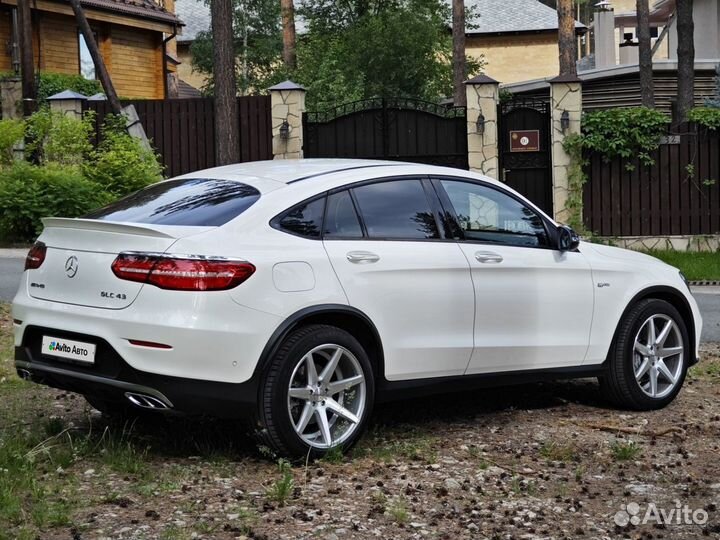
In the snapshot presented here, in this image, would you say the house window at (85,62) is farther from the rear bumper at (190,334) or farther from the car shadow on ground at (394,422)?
the rear bumper at (190,334)

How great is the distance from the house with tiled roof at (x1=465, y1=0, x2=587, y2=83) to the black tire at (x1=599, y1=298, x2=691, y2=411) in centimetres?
4620

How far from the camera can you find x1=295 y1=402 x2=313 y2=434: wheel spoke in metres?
5.83

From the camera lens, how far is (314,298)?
584cm

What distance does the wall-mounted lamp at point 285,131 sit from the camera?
21.5 meters

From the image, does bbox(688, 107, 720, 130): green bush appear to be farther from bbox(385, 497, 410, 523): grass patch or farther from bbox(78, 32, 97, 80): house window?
Result: bbox(78, 32, 97, 80): house window

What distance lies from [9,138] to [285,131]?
487cm

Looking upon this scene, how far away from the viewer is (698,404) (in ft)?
26.0

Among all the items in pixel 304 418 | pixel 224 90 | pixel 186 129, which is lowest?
pixel 304 418

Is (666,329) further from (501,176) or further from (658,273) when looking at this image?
(501,176)

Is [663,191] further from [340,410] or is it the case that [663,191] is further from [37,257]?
[37,257]

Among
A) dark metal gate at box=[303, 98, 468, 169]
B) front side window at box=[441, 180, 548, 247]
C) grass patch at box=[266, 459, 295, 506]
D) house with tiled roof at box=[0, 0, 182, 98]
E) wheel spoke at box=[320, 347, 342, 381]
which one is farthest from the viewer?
house with tiled roof at box=[0, 0, 182, 98]

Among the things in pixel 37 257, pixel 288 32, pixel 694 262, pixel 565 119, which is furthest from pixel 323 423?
pixel 288 32

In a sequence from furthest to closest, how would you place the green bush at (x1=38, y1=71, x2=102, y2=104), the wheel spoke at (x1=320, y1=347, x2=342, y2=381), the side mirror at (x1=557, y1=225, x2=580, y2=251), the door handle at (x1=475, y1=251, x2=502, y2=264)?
the green bush at (x1=38, y1=71, x2=102, y2=104), the side mirror at (x1=557, y1=225, x2=580, y2=251), the door handle at (x1=475, y1=251, x2=502, y2=264), the wheel spoke at (x1=320, y1=347, x2=342, y2=381)

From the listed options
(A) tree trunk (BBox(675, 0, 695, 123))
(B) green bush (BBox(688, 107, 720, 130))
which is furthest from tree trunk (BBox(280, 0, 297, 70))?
(B) green bush (BBox(688, 107, 720, 130))
